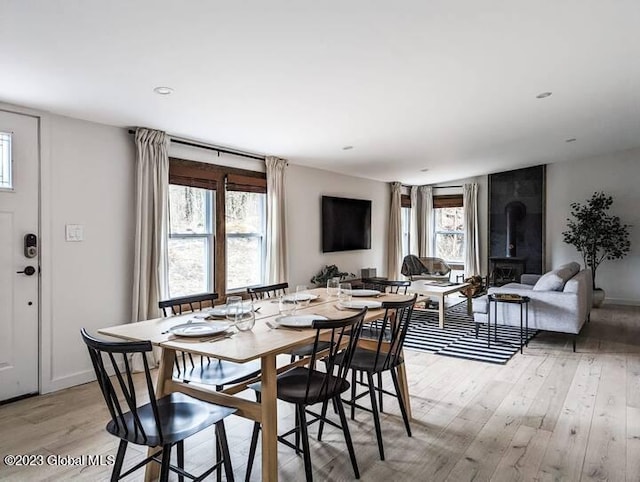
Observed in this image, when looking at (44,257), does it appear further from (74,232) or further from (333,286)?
(333,286)

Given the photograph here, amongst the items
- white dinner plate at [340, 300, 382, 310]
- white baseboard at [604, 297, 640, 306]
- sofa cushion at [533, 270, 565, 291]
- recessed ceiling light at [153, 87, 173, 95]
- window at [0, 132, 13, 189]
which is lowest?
white baseboard at [604, 297, 640, 306]

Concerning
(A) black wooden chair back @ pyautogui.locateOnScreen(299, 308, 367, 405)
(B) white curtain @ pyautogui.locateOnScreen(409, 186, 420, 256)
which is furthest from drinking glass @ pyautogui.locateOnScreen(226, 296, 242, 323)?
(B) white curtain @ pyautogui.locateOnScreen(409, 186, 420, 256)

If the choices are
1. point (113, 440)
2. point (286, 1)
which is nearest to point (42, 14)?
point (286, 1)

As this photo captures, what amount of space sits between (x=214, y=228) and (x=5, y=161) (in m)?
2.05

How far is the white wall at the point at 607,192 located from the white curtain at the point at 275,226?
583 cm

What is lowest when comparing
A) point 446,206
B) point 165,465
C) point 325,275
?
point 165,465

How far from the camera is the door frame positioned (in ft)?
11.2

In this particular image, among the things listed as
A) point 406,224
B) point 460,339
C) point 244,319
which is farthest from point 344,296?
point 406,224

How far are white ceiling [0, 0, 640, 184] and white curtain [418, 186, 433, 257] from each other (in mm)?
4496

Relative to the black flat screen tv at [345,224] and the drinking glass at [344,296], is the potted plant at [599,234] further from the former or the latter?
the drinking glass at [344,296]

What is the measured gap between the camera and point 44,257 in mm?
3449

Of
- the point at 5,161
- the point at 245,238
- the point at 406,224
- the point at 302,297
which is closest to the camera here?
the point at 302,297

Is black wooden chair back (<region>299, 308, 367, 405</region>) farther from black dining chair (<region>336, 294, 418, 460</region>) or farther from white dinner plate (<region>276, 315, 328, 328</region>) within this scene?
black dining chair (<region>336, 294, 418, 460</region>)

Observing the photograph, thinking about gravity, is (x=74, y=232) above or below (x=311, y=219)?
below
